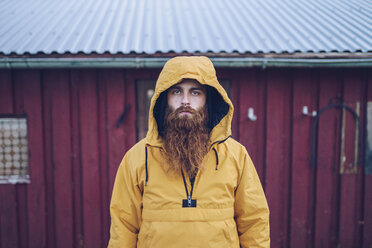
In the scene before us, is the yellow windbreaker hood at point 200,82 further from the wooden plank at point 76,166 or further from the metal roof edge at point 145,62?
the wooden plank at point 76,166

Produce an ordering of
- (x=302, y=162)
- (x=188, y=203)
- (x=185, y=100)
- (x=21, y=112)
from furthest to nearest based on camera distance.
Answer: (x=302, y=162) → (x=21, y=112) → (x=185, y=100) → (x=188, y=203)

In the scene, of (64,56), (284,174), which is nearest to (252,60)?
(284,174)

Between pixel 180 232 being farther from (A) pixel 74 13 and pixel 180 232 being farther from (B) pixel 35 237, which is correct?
(A) pixel 74 13

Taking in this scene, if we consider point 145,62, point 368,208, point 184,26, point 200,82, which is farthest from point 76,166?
point 368,208

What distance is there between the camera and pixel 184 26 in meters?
3.32

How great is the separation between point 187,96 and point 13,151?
3007mm

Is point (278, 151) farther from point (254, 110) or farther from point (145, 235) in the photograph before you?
point (145, 235)

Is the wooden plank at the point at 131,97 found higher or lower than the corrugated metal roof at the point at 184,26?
lower

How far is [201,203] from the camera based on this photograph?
58.7 inches

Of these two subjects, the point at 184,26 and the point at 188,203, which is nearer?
the point at 188,203

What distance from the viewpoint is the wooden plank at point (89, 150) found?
121 inches

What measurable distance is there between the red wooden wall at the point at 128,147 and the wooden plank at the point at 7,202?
0.05 feet

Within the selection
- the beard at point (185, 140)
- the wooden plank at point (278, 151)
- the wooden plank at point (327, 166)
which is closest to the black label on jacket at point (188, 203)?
the beard at point (185, 140)

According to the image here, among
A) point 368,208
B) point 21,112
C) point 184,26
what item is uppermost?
point 184,26
